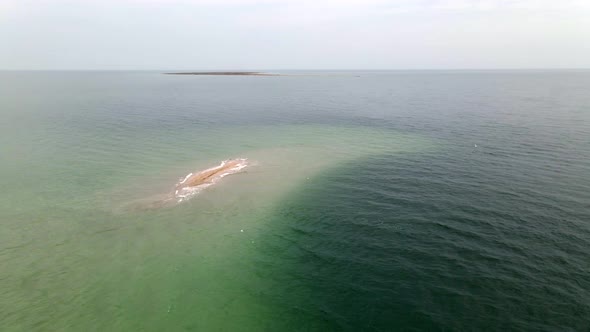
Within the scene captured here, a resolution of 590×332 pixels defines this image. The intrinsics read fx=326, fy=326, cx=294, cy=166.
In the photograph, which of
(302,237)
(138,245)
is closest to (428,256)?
(302,237)

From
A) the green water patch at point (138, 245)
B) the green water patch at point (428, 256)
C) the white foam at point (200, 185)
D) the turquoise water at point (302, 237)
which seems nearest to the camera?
the green water patch at point (428, 256)

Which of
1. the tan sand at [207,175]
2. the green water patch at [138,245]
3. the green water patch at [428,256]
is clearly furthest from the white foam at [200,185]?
the green water patch at [428,256]

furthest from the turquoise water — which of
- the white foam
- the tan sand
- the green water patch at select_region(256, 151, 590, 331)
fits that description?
the tan sand

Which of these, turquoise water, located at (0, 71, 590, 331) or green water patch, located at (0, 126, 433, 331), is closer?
turquoise water, located at (0, 71, 590, 331)

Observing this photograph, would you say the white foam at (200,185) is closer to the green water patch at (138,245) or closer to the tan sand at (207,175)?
the tan sand at (207,175)

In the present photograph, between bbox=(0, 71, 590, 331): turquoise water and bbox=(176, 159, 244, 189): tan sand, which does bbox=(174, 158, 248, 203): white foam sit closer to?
bbox=(176, 159, 244, 189): tan sand

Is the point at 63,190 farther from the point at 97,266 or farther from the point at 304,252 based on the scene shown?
the point at 304,252
